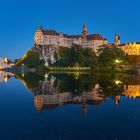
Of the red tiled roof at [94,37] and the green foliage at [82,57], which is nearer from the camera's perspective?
the green foliage at [82,57]

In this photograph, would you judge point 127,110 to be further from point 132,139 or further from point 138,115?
point 132,139

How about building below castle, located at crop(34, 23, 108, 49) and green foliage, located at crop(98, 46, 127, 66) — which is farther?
building below castle, located at crop(34, 23, 108, 49)

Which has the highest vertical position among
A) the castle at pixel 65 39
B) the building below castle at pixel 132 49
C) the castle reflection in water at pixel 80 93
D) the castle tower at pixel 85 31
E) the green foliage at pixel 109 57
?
the castle tower at pixel 85 31

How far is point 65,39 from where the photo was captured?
17200cm

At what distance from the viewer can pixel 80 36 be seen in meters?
182

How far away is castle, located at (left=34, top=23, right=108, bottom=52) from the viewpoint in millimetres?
161725

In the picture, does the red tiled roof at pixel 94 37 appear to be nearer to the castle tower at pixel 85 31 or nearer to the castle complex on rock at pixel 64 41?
the castle complex on rock at pixel 64 41

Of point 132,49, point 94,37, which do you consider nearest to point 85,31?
point 94,37

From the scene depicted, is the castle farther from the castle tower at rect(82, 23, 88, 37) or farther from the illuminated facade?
the illuminated facade

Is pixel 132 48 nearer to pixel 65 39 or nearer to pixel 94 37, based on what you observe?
pixel 94 37

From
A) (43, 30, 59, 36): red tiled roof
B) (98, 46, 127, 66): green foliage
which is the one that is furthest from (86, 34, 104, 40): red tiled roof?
(98, 46, 127, 66): green foliage

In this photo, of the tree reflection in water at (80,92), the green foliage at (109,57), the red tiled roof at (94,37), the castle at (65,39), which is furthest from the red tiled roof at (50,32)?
the tree reflection in water at (80,92)

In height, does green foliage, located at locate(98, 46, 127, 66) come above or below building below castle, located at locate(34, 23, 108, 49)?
below

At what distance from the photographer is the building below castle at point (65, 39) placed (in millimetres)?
161625
